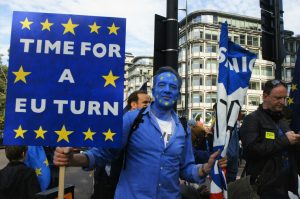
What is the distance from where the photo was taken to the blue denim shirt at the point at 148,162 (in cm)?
271

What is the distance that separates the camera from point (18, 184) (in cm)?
391

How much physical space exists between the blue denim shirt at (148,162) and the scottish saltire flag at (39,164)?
6.21 feet

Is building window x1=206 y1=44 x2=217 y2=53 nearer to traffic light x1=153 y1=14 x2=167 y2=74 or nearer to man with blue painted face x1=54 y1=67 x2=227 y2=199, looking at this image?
traffic light x1=153 y1=14 x2=167 y2=74

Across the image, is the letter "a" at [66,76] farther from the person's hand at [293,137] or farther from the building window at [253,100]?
the building window at [253,100]

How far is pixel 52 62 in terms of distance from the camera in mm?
2752

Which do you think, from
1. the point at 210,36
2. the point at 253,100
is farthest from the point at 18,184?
the point at 253,100

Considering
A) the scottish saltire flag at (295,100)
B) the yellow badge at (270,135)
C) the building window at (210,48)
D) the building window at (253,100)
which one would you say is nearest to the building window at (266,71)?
the building window at (253,100)

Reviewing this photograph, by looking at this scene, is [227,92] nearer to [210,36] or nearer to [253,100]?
[210,36]

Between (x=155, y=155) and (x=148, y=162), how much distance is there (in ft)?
0.22

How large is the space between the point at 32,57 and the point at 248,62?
5.61 feet

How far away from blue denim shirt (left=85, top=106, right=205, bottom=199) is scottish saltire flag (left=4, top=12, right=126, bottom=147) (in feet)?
0.38

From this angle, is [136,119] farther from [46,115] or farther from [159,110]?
[46,115]

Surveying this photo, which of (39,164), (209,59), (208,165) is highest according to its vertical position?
(209,59)

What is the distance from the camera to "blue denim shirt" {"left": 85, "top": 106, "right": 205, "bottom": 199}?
271 centimetres
